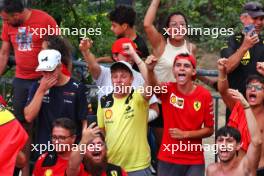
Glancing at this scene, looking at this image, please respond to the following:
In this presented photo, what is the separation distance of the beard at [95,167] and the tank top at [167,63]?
1.10 meters

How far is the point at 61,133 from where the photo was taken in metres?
6.80

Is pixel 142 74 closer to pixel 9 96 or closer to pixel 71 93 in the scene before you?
pixel 71 93

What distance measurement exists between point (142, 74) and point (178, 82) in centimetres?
32

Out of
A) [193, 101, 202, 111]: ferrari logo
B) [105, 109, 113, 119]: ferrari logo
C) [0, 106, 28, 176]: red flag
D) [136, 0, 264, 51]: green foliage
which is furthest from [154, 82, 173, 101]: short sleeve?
[136, 0, 264, 51]: green foliage

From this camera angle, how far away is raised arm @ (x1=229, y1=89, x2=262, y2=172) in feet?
21.1

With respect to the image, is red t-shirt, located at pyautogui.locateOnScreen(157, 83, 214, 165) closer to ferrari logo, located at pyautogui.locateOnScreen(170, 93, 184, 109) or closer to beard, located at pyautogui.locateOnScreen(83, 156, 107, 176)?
ferrari logo, located at pyautogui.locateOnScreen(170, 93, 184, 109)

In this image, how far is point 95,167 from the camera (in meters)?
6.66

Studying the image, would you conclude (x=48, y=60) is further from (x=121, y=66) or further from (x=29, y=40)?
(x=29, y=40)

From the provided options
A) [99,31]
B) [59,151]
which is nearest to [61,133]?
[59,151]

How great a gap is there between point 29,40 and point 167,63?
53.9 inches

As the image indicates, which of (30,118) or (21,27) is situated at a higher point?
(21,27)

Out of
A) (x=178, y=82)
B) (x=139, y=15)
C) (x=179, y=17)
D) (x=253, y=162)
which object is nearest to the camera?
(x=253, y=162)

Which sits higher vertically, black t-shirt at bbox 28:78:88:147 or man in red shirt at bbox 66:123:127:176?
black t-shirt at bbox 28:78:88:147

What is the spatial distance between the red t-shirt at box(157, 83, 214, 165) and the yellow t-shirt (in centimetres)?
18
